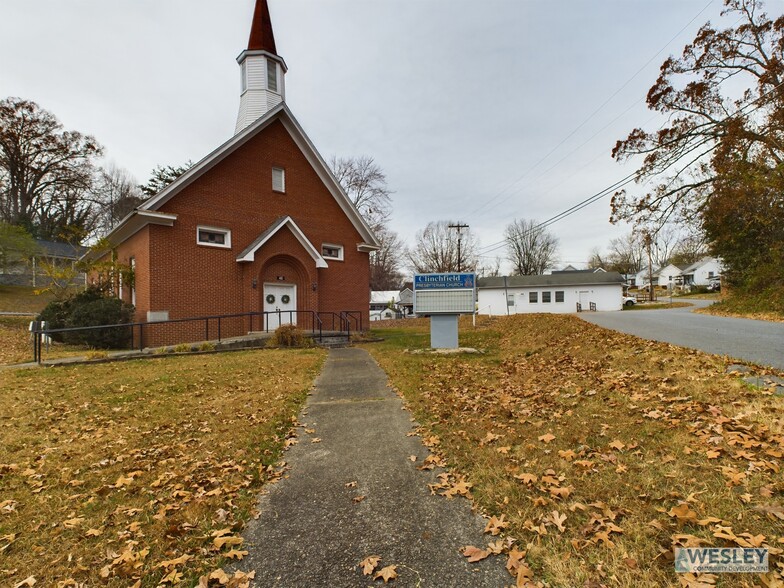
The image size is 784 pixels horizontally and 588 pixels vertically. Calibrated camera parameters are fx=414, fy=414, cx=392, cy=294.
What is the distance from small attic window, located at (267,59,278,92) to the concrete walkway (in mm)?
19497

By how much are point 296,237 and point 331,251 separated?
2787 mm

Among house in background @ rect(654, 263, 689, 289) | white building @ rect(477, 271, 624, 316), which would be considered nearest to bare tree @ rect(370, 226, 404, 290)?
white building @ rect(477, 271, 624, 316)

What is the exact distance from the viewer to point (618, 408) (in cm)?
533

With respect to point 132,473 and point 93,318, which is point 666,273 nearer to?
point 93,318

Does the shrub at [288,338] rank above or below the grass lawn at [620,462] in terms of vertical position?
above

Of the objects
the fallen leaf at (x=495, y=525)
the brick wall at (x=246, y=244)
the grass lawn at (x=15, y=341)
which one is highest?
the brick wall at (x=246, y=244)

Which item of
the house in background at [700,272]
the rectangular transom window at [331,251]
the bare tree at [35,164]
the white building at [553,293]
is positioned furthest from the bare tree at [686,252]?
the bare tree at [35,164]

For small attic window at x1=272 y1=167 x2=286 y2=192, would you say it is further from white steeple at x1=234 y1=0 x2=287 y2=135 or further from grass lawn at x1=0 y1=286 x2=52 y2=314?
grass lawn at x1=0 y1=286 x2=52 y2=314

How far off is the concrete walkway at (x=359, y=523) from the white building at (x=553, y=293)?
4019cm

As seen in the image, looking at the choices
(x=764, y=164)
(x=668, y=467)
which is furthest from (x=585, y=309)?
(x=668, y=467)

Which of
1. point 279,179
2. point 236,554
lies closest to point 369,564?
point 236,554

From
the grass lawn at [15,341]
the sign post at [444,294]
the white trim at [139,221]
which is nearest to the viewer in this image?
the grass lawn at [15,341]

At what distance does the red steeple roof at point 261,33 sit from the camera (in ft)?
65.0

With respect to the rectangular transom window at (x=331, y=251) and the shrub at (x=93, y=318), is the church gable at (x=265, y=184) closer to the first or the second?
the rectangular transom window at (x=331, y=251)
